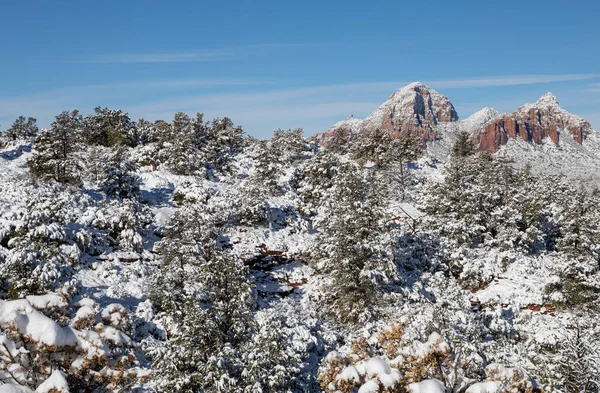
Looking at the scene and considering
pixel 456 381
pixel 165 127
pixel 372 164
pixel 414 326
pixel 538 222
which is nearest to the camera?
pixel 456 381

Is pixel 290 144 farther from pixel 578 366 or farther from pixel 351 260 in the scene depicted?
pixel 578 366

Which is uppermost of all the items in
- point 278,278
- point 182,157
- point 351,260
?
point 182,157

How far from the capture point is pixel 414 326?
1466cm

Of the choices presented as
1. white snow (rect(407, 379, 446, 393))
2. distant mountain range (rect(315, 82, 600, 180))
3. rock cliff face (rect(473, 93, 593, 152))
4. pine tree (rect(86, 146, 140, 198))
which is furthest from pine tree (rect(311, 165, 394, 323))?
rock cliff face (rect(473, 93, 593, 152))

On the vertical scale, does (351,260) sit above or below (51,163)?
below

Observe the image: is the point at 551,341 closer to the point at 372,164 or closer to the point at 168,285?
the point at 168,285

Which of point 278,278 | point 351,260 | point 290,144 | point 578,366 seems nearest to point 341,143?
point 290,144

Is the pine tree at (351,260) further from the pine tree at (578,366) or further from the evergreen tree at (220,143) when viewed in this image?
the evergreen tree at (220,143)

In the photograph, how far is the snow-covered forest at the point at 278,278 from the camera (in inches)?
412

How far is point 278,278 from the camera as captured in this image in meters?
23.1

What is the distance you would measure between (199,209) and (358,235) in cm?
1075

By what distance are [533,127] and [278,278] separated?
599 ft

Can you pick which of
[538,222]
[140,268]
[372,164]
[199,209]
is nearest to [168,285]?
[140,268]

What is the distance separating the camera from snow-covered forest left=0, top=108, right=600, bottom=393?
10.5 metres
